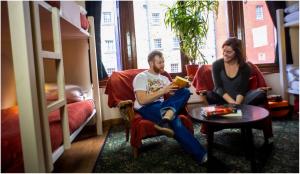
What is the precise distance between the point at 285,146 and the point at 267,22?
2.02m

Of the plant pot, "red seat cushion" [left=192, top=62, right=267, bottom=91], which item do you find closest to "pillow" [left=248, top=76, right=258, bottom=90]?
"red seat cushion" [left=192, top=62, right=267, bottom=91]

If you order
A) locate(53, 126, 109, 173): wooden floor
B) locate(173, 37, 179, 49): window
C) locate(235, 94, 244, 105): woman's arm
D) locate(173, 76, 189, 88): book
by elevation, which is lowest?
locate(53, 126, 109, 173): wooden floor

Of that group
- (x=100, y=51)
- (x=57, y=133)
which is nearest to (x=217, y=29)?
(x=100, y=51)

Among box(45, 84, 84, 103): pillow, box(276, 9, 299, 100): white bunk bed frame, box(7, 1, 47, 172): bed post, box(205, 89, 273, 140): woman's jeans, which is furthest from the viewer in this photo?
box(276, 9, 299, 100): white bunk bed frame

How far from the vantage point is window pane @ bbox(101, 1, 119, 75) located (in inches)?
125

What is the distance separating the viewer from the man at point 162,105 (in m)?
1.81

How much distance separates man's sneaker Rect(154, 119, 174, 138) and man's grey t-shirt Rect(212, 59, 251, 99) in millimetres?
668

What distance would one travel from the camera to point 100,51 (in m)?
3.05

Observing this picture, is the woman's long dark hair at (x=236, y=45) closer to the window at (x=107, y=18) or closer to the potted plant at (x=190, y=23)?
the potted plant at (x=190, y=23)

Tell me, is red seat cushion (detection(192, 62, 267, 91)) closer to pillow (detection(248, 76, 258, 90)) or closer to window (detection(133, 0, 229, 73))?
pillow (detection(248, 76, 258, 90))

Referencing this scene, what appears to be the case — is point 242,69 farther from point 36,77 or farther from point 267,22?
point 36,77

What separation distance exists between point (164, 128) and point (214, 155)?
0.42 m

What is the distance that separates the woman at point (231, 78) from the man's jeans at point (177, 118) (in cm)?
42

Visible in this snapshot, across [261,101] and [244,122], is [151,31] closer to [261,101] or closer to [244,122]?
[261,101]
